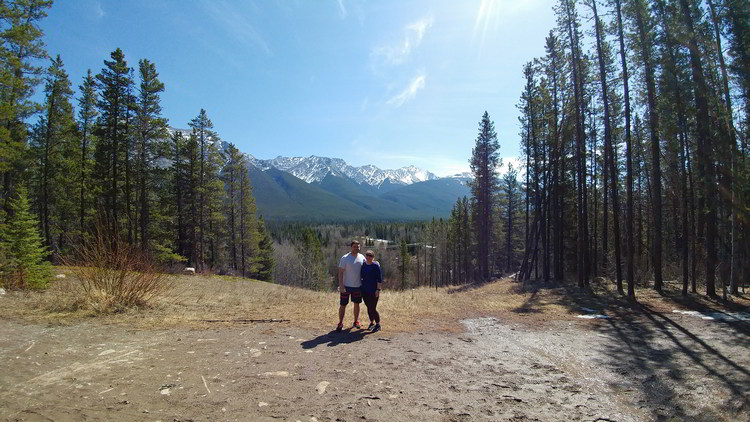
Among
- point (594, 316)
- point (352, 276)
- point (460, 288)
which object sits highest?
point (352, 276)

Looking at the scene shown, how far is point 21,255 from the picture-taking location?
10.9m

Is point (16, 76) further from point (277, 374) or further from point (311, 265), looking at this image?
point (311, 265)

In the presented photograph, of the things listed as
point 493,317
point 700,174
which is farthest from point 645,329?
point 700,174

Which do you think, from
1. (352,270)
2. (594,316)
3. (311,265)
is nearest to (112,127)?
(352,270)

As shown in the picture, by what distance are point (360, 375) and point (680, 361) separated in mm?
5640

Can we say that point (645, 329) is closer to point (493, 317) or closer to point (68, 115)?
point (493, 317)

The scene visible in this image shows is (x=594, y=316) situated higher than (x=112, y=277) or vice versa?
(x=112, y=277)

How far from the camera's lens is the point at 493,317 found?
1079 cm

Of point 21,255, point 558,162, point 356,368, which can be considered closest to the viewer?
point 356,368

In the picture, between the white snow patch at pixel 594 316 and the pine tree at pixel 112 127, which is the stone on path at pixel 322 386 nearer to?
the white snow patch at pixel 594 316

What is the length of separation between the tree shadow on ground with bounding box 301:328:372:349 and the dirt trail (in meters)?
0.04

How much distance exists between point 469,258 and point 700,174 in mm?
36394

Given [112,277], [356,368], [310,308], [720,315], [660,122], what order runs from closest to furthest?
[356,368]
[112,277]
[720,315]
[310,308]
[660,122]

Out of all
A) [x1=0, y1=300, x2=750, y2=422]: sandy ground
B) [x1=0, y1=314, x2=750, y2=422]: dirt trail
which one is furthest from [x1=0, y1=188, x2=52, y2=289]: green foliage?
[x1=0, y1=314, x2=750, y2=422]: dirt trail
